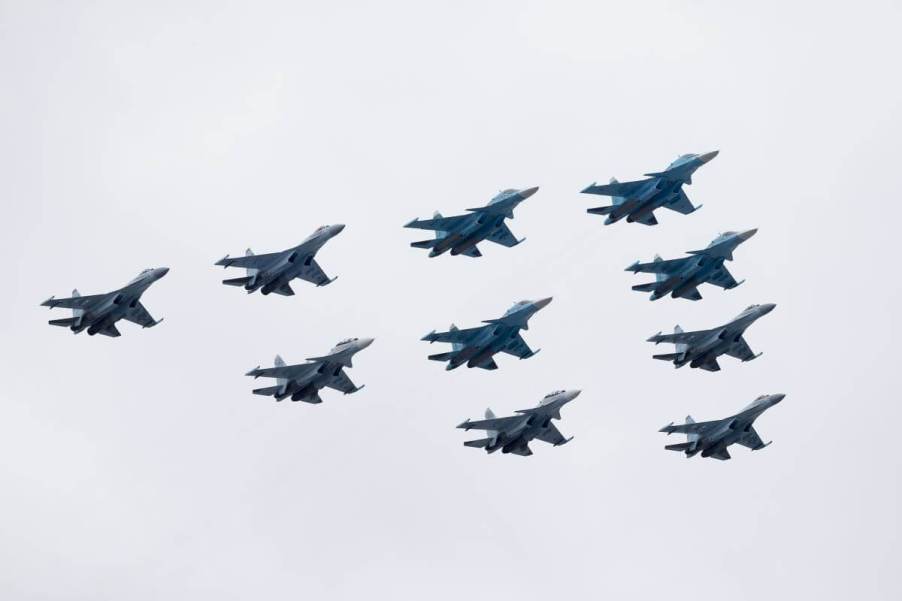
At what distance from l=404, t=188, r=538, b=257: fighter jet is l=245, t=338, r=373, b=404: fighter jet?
934 cm

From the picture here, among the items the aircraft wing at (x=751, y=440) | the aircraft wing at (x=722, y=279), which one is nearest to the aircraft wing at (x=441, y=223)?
the aircraft wing at (x=722, y=279)

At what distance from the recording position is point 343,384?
495 ft

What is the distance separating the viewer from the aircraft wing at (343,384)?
150 metres

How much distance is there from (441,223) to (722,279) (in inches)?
952

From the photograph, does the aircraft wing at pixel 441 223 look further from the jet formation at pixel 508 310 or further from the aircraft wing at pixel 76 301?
the aircraft wing at pixel 76 301

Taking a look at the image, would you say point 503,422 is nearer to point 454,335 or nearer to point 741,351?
point 454,335

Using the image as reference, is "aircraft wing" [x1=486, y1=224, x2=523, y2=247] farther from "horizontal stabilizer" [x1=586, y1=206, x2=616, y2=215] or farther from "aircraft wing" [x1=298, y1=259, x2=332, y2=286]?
"aircraft wing" [x1=298, y1=259, x2=332, y2=286]

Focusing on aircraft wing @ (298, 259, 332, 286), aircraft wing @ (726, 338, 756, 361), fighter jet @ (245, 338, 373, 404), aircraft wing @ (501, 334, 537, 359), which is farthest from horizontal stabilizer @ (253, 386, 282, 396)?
aircraft wing @ (726, 338, 756, 361)

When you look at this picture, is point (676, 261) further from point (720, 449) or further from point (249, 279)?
point (249, 279)

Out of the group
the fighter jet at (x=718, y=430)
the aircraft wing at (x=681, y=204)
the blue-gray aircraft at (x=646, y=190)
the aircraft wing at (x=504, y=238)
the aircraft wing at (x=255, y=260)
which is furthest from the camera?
the fighter jet at (x=718, y=430)

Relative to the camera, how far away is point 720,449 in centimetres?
15375

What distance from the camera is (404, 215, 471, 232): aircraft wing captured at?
5620 inches

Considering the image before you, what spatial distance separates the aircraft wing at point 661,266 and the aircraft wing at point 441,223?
1414 cm

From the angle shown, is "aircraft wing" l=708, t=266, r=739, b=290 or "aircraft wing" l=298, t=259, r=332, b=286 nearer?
"aircraft wing" l=298, t=259, r=332, b=286
